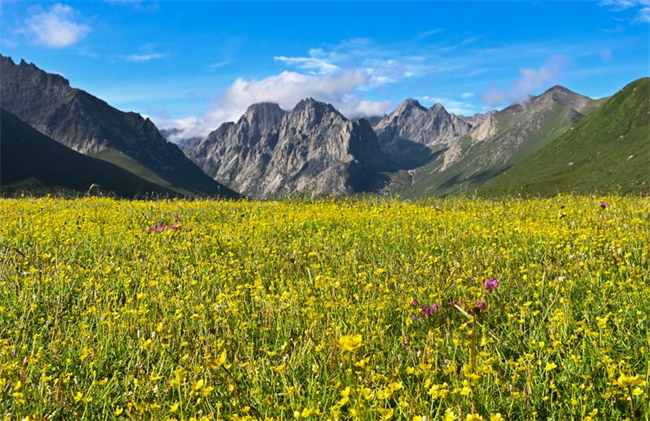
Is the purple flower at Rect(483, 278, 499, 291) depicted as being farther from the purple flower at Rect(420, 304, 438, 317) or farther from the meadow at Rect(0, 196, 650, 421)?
the purple flower at Rect(420, 304, 438, 317)

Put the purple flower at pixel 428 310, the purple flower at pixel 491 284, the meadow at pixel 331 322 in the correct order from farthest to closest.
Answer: the purple flower at pixel 491 284
the purple flower at pixel 428 310
the meadow at pixel 331 322

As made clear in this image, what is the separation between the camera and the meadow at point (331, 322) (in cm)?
364

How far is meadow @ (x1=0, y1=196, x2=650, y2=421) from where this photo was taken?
364 cm

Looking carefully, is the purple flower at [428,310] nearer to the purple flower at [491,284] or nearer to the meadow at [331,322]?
the meadow at [331,322]

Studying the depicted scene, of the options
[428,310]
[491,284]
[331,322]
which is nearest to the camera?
[331,322]

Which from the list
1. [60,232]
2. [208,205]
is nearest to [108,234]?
[60,232]

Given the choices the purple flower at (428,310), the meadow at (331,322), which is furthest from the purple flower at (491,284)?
the purple flower at (428,310)

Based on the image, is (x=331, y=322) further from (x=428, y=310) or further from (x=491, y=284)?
(x=491, y=284)

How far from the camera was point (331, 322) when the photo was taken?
5008mm

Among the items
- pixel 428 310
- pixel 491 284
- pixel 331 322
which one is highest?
pixel 491 284

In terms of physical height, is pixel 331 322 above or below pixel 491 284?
below

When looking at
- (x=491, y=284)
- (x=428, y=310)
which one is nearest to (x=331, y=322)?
(x=428, y=310)

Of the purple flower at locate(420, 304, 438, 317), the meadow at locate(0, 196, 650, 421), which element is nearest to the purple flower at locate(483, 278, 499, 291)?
the meadow at locate(0, 196, 650, 421)

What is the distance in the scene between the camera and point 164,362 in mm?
4375
